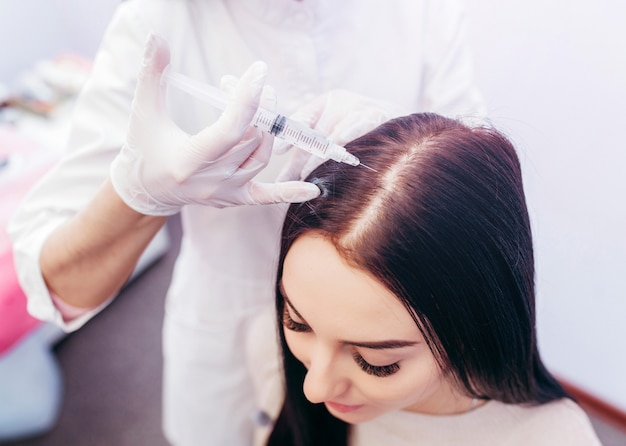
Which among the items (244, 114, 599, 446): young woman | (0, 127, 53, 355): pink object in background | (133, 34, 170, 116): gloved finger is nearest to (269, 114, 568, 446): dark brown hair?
(244, 114, 599, 446): young woman

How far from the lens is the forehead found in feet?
1.86

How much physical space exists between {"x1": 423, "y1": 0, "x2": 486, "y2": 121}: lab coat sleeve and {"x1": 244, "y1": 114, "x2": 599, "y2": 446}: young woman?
0.32 metres

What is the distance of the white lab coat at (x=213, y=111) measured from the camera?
0.79 metres

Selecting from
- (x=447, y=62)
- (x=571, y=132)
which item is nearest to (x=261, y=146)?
(x=447, y=62)

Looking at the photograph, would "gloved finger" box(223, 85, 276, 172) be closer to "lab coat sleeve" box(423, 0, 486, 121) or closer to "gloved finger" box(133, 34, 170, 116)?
"gloved finger" box(133, 34, 170, 116)

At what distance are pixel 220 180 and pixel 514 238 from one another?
0.38 m

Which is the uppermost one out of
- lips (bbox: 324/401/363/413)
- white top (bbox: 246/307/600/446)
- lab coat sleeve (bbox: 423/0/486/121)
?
lab coat sleeve (bbox: 423/0/486/121)

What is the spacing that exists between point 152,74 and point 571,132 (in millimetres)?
909

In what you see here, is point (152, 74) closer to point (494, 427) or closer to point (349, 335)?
point (349, 335)

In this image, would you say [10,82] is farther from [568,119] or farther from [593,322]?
[593,322]

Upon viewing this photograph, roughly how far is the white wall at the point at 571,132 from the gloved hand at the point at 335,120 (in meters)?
0.33

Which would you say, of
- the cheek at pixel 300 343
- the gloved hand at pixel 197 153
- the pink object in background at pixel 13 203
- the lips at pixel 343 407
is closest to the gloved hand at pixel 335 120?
the gloved hand at pixel 197 153

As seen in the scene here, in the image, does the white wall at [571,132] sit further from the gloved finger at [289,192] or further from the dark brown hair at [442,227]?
the gloved finger at [289,192]

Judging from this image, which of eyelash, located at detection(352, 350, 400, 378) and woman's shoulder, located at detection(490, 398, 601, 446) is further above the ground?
eyelash, located at detection(352, 350, 400, 378)
